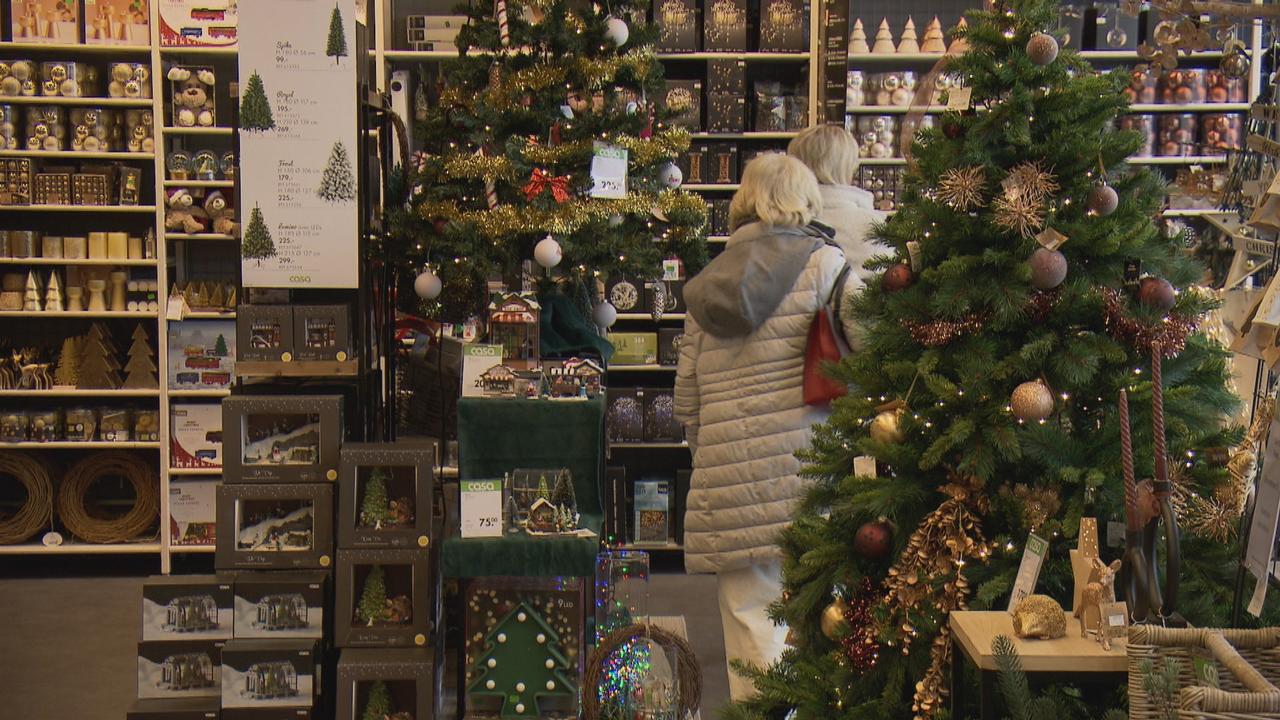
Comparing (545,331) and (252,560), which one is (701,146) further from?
(252,560)

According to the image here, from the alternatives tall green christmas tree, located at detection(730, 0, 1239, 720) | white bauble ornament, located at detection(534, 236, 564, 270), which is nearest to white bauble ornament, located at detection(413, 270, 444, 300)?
white bauble ornament, located at detection(534, 236, 564, 270)

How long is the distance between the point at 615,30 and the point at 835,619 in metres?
2.26

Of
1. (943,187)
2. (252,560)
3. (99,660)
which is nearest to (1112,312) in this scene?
(943,187)

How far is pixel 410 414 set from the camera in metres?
4.52

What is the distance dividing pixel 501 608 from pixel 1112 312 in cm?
201

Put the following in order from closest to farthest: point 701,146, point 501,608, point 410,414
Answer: point 501,608 < point 410,414 < point 701,146

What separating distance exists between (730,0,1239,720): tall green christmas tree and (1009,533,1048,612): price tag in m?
0.12

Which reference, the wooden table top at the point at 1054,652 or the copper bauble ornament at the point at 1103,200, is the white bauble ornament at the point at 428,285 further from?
the wooden table top at the point at 1054,652

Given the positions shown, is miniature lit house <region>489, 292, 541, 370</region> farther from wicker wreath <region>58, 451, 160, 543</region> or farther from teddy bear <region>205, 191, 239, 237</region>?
wicker wreath <region>58, 451, 160, 543</region>

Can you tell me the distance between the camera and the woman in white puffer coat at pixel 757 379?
11.5 feet

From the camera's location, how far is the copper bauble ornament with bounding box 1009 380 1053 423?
2268 millimetres

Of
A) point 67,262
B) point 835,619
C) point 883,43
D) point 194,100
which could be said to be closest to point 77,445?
point 67,262

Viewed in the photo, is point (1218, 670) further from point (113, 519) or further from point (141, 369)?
point (113, 519)

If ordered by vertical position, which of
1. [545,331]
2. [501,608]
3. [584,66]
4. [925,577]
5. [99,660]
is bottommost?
[99,660]
